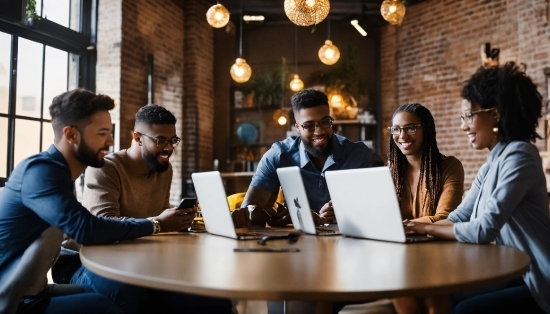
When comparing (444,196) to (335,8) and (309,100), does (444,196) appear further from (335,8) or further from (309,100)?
(335,8)

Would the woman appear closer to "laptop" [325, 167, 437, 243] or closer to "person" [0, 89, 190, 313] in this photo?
"laptop" [325, 167, 437, 243]

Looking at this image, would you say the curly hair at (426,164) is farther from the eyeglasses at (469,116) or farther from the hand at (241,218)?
the hand at (241,218)

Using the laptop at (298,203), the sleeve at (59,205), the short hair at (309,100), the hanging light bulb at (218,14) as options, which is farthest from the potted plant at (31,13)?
the laptop at (298,203)

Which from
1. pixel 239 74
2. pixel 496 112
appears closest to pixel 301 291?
pixel 496 112

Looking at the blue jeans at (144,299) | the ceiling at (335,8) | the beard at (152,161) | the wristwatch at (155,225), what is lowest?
the blue jeans at (144,299)

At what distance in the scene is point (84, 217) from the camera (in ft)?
5.68

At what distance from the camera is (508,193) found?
5.61 ft

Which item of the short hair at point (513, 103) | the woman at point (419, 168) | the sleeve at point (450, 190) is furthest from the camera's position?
the woman at point (419, 168)

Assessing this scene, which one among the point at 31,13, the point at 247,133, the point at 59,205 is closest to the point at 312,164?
the point at 59,205

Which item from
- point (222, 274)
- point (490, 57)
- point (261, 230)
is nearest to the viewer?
point (222, 274)

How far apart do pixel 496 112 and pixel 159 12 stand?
607 centimetres

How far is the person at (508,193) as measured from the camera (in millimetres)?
1706

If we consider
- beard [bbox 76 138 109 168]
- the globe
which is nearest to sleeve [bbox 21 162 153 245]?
beard [bbox 76 138 109 168]

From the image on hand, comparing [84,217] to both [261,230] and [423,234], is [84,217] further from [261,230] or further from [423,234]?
[423,234]
